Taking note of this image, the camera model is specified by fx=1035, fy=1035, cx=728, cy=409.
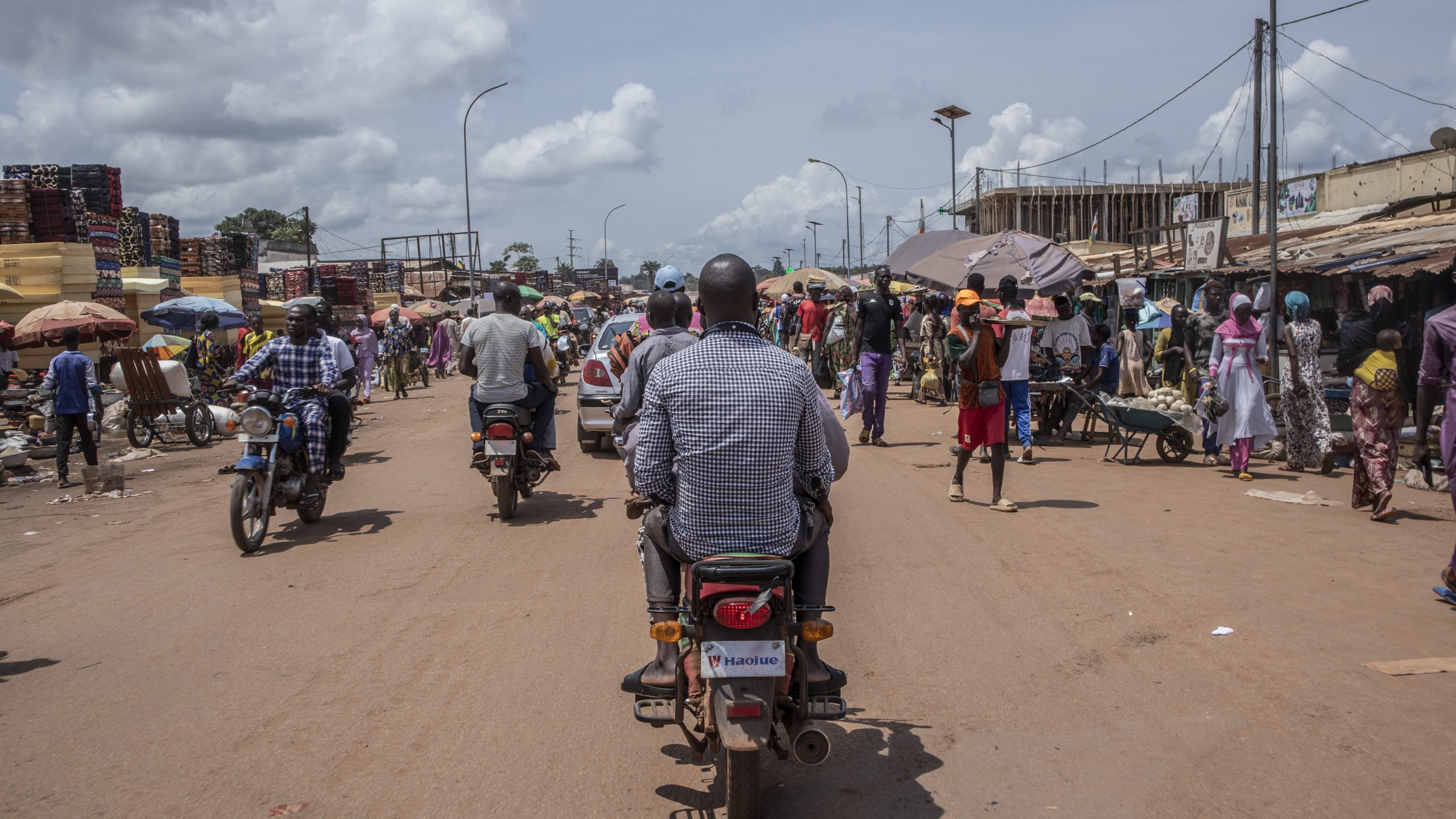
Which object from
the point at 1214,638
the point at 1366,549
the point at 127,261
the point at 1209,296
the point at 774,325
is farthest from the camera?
the point at 774,325

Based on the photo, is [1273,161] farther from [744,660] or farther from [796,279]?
[796,279]

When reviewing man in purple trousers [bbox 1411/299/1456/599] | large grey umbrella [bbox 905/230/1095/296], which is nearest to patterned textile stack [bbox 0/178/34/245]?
large grey umbrella [bbox 905/230/1095/296]

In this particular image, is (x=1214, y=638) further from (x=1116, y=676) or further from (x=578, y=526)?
(x=578, y=526)

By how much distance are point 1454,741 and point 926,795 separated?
209cm

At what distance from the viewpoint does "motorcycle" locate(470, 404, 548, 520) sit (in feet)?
27.0

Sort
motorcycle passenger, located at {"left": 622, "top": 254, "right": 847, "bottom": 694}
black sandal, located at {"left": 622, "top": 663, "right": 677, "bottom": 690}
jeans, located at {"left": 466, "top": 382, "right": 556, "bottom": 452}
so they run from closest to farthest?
motorcycle passenger, located at {"left": 622, "top": 254, "right": 847, "bottom": 694} → black sandal, located at {"left": 622, "top": 663, "right": 677, "bottom": 690} → jeans, located at {"left": 466, "top": 382, "right": 556, "bottom": 452}

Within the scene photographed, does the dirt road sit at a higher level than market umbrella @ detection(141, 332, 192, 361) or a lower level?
lower

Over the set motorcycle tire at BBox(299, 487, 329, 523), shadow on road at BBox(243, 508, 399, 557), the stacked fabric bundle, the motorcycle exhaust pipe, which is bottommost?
shadow on road at BBox(243, 508, 399, 557)

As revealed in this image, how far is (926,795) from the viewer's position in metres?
3.62

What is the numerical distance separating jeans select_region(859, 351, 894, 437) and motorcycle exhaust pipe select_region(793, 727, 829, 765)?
30.6ft

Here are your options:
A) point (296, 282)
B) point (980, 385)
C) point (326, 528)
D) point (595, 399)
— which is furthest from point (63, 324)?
point (296, 282)

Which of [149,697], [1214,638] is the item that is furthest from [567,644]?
[1214,638]

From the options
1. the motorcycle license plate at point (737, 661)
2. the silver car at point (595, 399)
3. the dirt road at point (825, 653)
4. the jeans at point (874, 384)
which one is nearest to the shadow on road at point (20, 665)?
the dirt road at point (825, 653)

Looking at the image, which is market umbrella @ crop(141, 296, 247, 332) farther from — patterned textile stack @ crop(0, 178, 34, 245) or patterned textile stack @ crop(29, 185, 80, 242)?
patterned textile stack @ crop(0, 178, 34, 245)
